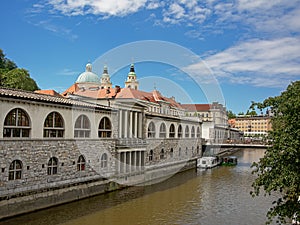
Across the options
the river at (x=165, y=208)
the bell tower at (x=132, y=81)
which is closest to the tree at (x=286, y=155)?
the river at (x=165, y=208)

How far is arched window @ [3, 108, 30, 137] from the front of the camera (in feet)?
58.3

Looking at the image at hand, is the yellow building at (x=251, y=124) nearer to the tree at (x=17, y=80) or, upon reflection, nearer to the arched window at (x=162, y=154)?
the tree at (x=17, y=80)

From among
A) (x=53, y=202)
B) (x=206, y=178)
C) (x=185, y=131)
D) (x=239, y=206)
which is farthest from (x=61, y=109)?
(x=185, y=131)

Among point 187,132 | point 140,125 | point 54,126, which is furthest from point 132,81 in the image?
point 54,126

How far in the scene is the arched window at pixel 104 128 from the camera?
2595 cm

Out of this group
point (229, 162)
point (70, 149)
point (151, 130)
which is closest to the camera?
point (70, 149)

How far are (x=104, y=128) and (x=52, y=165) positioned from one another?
6.48m

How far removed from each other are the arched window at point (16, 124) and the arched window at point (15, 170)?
1.52 metres

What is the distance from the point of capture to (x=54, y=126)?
21.2 meters

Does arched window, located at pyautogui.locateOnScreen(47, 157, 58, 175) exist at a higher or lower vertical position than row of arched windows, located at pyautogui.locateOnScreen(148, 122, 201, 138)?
lower

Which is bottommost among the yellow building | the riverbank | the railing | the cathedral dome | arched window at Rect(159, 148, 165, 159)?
the riverbank

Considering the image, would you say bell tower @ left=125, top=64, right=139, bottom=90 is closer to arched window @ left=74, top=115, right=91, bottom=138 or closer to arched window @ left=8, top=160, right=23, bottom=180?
arched window @ left=74, top=115, right=91, bottom=138

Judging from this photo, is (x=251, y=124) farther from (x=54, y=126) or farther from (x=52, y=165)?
(x=52, y=165)

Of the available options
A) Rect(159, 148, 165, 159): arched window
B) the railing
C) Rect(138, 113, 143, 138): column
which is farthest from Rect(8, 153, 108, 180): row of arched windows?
Rect(159, 148, 165, 159): arched window
